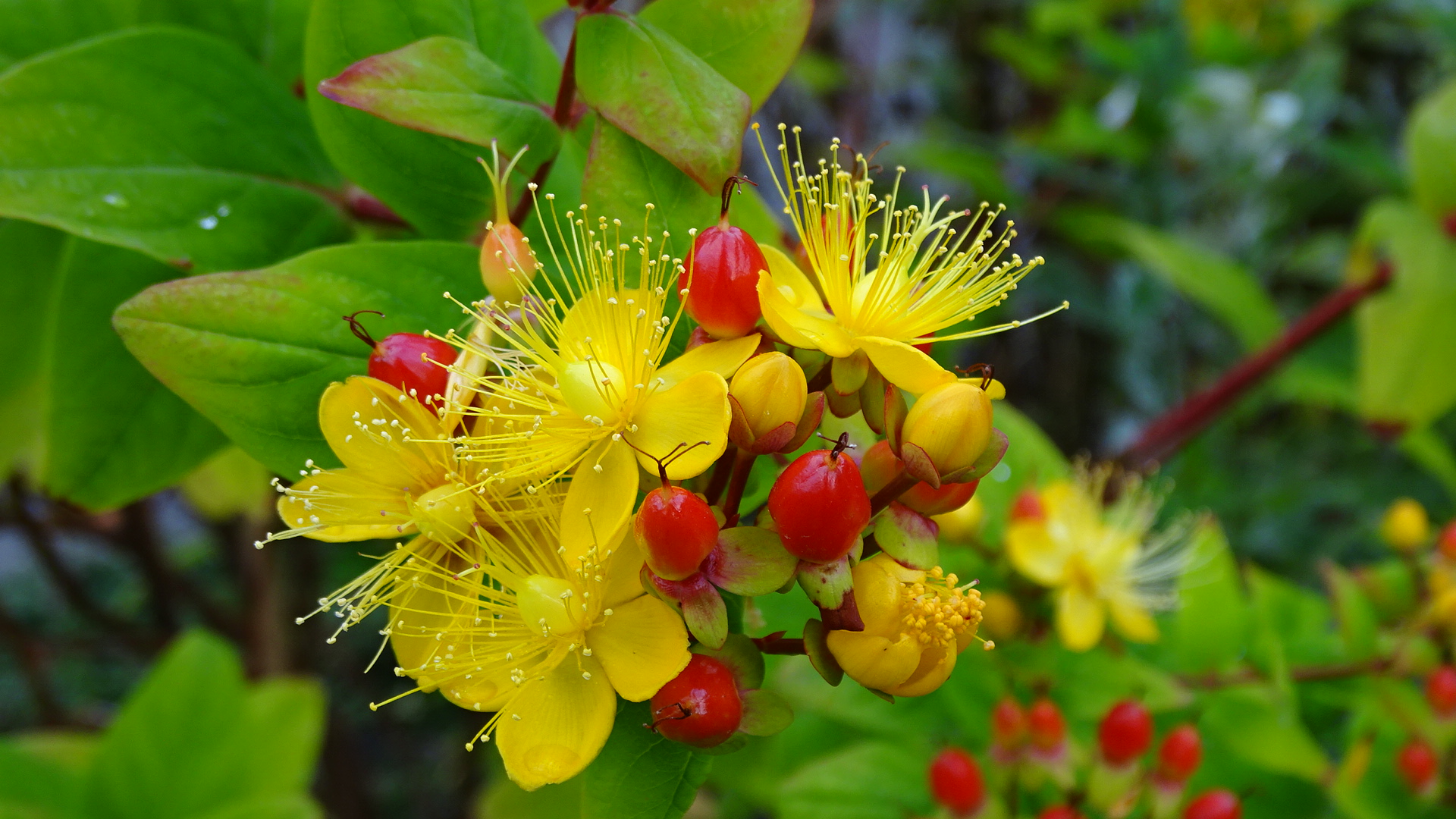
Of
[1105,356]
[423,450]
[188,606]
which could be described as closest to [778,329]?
[423,450]

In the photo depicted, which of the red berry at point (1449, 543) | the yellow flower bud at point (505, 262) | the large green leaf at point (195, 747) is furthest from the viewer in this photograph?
the large green leaf at point (195, 747)

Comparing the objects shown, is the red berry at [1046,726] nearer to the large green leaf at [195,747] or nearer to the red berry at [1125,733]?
the red berry at [1125,733]

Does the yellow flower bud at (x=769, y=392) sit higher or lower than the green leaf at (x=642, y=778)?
higher

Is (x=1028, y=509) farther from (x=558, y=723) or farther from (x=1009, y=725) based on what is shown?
(x=558, y=723)

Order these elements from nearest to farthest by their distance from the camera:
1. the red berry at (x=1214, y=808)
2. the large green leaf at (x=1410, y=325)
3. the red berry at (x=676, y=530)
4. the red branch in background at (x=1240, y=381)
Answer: the red berry at (x=676, y=530)
the red berry at (x=1214, y=808)
the large green leaf at (x=1410, y=325)
the red branch in background at (x=1240, y=381)

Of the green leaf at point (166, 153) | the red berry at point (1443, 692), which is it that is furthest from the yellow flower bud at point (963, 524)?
the green leaf at point (166, 153)
